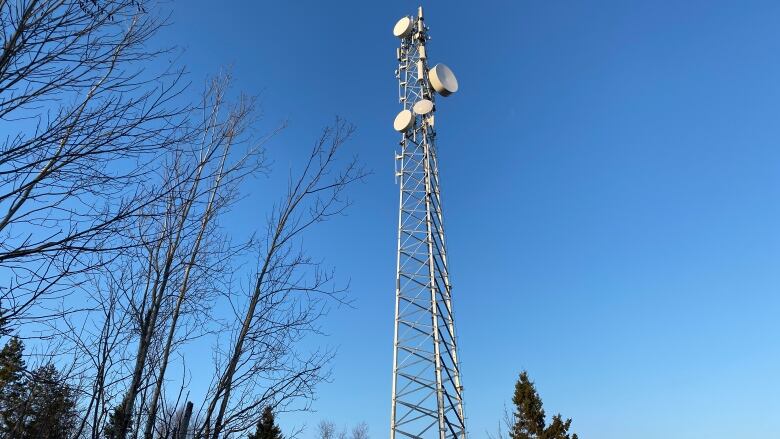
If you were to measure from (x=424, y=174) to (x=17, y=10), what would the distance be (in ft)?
39.0

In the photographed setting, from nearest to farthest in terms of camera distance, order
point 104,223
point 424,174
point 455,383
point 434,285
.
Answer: point 104,223 → point 455,383 → point 434,285 → point 424,174

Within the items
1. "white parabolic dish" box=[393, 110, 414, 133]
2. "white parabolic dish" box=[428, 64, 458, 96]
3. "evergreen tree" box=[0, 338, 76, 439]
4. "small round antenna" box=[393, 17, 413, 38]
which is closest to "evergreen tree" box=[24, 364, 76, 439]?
"evergreen tree" box=[0, 338, 76, 439]

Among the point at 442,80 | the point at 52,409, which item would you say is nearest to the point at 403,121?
the point at 442,80

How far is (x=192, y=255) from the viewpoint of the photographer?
190 inches

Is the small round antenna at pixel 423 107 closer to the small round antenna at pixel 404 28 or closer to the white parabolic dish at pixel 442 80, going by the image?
the white parabolic dish at pixel 442 80

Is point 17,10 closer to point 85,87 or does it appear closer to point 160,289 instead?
point 85,87

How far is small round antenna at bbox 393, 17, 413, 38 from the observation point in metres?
16.2

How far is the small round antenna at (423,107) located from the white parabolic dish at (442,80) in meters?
0.70

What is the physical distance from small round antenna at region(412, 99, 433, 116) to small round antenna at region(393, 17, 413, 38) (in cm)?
299

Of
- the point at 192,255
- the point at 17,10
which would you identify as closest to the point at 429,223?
the point at 192,255

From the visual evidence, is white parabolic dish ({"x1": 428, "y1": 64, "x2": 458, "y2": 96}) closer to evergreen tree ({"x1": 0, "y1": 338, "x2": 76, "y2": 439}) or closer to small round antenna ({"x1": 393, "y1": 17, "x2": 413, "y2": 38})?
small round antenna ({"x1": 393, "y1": 17, "x2": 413, "y2": 38})

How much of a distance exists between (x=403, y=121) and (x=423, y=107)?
79 centimetres

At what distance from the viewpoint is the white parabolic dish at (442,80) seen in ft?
49.7

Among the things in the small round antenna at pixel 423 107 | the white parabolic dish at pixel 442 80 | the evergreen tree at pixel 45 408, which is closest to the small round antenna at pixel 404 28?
the white parabolic dish at pixel 442 80
